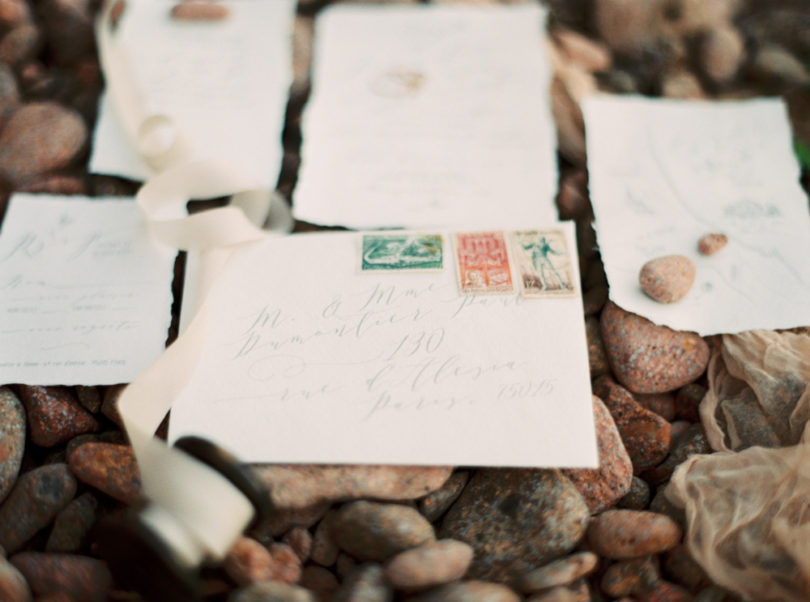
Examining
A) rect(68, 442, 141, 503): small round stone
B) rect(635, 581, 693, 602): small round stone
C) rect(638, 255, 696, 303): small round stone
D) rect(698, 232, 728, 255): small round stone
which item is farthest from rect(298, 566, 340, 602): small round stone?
rect(698, 232, 728, 255): small round stone

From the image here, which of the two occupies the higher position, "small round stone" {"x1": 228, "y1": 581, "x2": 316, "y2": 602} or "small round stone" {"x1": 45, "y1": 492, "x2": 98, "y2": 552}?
"small round stone" {"x1": 228, "y1": 581, "x2": 316, "y2": 602}

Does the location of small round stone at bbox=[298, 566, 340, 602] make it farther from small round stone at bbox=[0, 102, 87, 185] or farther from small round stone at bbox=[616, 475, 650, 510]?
small round stone at bbox=[0, 102, 87, 185]

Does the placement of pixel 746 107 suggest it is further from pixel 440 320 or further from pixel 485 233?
pixel 440 320

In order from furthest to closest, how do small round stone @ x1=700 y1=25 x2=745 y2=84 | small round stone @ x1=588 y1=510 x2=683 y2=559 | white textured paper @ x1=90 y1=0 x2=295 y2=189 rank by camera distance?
1. small round stone @ x1=700 y1=25 x2=745 y2=84
2. white textured paper @ x1=90 y1=0 x2=295 y2=189
3. small round stone @ x1=588 y1=510 x2=683 y2=559

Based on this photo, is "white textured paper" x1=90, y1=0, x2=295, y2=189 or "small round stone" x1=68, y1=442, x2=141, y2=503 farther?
"white textured paper" x1=90, y1=0, x2=295, y2=189

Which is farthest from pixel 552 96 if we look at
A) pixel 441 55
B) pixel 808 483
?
pixel 808 483

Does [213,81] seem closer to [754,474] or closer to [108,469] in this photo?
[108,469]

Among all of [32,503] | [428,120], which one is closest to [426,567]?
[32,503]

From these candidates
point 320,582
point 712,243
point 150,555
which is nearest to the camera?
point 150,555
